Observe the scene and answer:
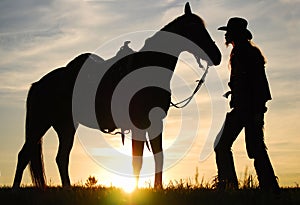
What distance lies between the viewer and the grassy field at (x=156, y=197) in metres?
9.06

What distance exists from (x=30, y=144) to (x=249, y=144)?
5.46m

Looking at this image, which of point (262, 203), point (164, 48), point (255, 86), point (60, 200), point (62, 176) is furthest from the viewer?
point (62, 176)

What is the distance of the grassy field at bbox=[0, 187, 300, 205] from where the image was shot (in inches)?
357

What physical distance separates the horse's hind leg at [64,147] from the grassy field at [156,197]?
112 inches

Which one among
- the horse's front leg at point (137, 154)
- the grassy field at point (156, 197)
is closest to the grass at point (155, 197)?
the grassy field at point (156, 197)

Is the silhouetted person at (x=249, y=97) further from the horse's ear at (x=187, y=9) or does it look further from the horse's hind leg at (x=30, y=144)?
the horse's hind leg at (x=30, y=144)

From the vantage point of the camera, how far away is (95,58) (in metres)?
13.7

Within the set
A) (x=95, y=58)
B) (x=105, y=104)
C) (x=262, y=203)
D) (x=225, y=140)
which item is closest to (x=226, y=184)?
(x=225, y=140)

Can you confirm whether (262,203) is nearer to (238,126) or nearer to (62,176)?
(238,126)

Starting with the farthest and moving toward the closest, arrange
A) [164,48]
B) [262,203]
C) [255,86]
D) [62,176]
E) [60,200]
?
[62,176], [164,48], [255,86], [60,200], [262,203]

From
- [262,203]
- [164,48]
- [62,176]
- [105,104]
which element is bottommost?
[262,203]

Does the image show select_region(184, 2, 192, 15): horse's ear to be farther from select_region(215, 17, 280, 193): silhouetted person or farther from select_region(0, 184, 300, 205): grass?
select_region(0, 184, 300, 205): grass

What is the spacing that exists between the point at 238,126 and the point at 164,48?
2.72m

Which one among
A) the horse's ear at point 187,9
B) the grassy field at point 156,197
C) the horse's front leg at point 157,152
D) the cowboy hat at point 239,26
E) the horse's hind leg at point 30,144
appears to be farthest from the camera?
the horse's hind leg at point 30,144
